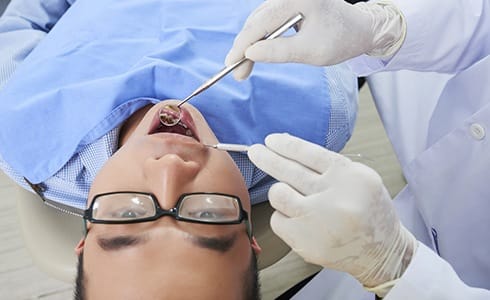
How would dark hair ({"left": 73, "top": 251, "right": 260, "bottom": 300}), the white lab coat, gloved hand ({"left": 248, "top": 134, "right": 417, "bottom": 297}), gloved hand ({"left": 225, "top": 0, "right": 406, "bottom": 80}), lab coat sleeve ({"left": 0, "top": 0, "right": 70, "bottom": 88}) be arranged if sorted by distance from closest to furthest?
gloved hand ({"left": 248, "top": 134, "right": 417, "bottom": 297}), dark hair ({"left": 73, "top": 251, "right": 260, "bottom": 300}), gloved hand ({"left": 225, "top": 0, "right": 406, "bottom": 80}), the white lab coat, lab coat sleeve ({"left": 0, "top": 0, "right": 70, "bottom": 88})

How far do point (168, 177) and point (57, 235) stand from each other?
0.42m

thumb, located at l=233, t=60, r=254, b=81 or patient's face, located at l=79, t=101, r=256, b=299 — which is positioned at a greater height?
thumb, located at l=233, t=60, r=254, b=81

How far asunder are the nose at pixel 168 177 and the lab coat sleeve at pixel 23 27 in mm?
512

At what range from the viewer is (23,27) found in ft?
4.28

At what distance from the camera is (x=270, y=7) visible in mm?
956

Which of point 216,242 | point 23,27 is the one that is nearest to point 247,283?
point 216,242

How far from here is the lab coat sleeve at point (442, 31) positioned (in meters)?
1.10

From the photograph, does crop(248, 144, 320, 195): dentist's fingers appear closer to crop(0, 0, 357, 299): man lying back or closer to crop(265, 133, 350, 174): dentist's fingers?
crop(265, 133, 350, 174): dentist's fingers

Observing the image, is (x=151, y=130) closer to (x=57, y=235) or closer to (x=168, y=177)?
(x=168, y=177)

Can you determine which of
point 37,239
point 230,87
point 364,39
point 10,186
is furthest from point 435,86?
point 10,186

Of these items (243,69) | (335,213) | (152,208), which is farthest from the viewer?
(243,69)

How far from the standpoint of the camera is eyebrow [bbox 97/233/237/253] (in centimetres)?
82

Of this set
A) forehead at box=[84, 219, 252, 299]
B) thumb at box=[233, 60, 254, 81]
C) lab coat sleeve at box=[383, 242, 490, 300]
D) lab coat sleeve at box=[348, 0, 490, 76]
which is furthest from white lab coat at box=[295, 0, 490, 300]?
forehead at box=[84, 219, 252, 299]

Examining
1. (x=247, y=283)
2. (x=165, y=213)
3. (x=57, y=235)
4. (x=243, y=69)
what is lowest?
(x=57, y=235)
